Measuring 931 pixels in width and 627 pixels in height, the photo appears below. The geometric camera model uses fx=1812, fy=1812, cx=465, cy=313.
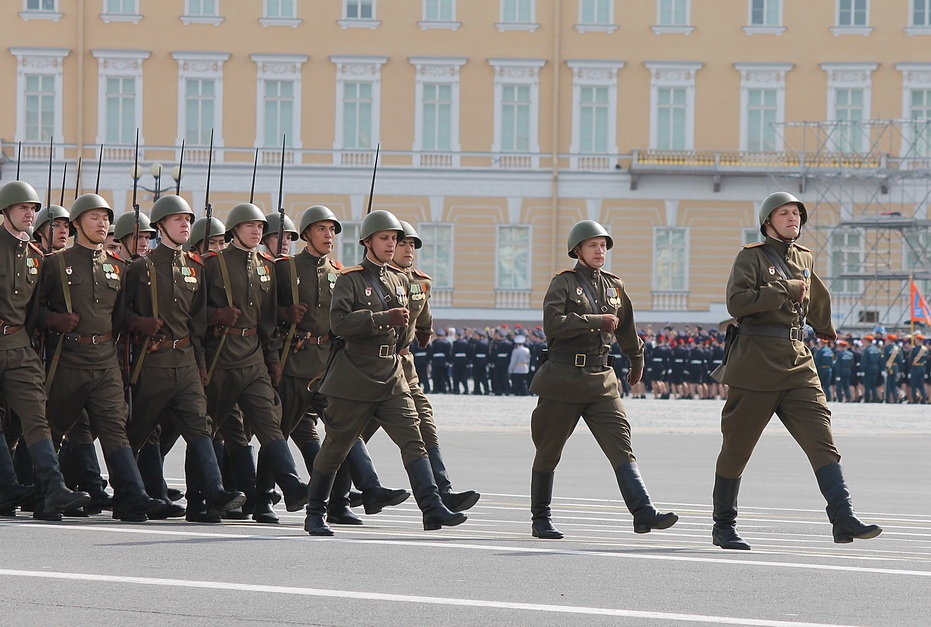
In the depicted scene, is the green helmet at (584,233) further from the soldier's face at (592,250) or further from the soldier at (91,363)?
the soldier at (91,363)

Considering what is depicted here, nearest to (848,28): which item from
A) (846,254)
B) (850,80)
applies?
(850,80)

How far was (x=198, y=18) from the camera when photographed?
162 ft

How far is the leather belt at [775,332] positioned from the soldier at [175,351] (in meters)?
3.37

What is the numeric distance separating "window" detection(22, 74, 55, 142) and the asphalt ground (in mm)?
37197

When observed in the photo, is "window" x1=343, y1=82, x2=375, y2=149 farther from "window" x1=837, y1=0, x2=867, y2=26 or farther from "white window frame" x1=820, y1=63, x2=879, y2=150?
"window" x1=837, y1=0, x2=867, y2=26

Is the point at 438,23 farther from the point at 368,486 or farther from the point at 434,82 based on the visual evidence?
the point at 368,486

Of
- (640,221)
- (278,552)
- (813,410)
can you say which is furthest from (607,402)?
(640,221)

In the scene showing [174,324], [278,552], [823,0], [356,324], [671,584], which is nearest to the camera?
[671,584]

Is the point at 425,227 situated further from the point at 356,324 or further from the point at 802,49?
the point at 356,324

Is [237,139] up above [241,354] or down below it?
above

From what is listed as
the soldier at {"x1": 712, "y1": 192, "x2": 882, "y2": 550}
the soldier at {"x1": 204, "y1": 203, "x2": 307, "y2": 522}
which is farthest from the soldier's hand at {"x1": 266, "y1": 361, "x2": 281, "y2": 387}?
the soldier at {"x1": 712, "y1": 192, "x2": 882, "y2": 550}

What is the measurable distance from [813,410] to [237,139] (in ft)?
134

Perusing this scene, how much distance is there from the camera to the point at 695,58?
49.6 meters

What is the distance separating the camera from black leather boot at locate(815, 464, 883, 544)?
973 centimetres
